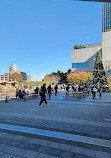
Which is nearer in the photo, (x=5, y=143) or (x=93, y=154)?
(x=93, y=154)

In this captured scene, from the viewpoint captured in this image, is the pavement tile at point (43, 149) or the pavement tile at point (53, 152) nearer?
the pavement tile at point (53, 152)

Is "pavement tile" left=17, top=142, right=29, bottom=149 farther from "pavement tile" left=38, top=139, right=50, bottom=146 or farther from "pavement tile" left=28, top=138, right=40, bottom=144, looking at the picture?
"pavement tile" left=38, top=139, right=50, bottom=146

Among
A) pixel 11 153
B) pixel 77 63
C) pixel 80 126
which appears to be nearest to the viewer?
pixel 11 153

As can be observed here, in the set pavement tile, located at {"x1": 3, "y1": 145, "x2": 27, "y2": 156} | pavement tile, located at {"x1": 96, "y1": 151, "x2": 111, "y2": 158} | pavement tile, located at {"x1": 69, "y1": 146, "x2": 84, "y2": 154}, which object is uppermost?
pavement tile, located at {"x1": 96, "y1": 151, "x2": 111, "y2": 158}

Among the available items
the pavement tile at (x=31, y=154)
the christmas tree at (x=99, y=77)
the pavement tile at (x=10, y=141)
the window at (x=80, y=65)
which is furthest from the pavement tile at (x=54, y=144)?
the window at (x=80, y=65)

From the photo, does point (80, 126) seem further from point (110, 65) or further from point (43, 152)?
point (110, 65)

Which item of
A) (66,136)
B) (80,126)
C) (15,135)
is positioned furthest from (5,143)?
(80,126)

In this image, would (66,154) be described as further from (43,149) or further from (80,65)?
(80,65)

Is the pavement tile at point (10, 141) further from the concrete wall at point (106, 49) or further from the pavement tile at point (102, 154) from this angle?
the concrete wall at point (106, 49)

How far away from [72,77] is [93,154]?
44494 mm

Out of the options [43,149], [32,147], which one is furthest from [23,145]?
[43,149]

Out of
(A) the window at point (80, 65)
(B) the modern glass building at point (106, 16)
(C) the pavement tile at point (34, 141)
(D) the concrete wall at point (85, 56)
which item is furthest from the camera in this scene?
(B) the modern glass building at point (106, 16)

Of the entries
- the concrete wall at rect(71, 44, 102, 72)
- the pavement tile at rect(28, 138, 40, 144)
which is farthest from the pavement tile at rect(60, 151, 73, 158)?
the concrete wall at rect(71, 44, 102, 72)

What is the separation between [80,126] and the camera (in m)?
4.51
